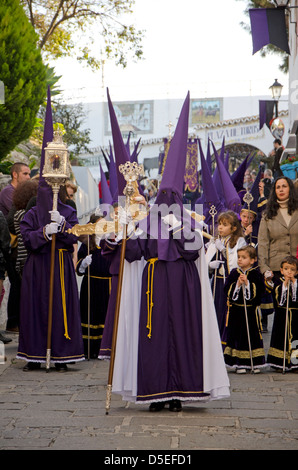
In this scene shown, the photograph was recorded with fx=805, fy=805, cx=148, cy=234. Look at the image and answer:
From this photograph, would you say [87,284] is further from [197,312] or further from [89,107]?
[89,107]

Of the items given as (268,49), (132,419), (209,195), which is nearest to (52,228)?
(132,419)

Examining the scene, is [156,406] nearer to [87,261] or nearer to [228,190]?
[87,261]

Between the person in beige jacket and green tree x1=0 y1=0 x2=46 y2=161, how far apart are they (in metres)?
5.34

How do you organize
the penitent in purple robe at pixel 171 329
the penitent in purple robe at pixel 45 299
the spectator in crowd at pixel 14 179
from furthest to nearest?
the spectator in crowd at pixel 14 179 → the penitent in purple robe at pixel 45 299 → the penitent in purple robe at pixel 171 329

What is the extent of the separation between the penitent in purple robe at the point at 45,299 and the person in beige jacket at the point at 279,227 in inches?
82.3

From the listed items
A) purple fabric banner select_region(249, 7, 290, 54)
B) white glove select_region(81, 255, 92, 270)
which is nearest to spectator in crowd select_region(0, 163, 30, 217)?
white glove select_region(81, 255, 92, 270)

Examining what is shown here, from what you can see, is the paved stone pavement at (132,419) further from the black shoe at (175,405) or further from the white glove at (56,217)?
the white glove at (56,217)

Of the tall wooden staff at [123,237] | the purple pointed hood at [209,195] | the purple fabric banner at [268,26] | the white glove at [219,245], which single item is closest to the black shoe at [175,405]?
the tall wooden staff at [123,237]

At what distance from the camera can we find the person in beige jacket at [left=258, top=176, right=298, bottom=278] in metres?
8.77

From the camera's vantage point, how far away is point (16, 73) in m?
12.9

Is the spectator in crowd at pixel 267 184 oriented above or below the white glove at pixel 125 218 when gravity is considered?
above

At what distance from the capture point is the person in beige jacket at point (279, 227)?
8773 mm

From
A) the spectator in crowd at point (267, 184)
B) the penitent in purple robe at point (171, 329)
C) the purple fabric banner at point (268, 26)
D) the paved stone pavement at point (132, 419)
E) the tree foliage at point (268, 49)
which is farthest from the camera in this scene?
the tree foliage at point (268, 49)

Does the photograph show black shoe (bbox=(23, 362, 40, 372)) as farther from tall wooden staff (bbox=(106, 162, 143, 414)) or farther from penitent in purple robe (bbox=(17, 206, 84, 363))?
tall wooden staff (bbox=(106, 162, 143, 414))
